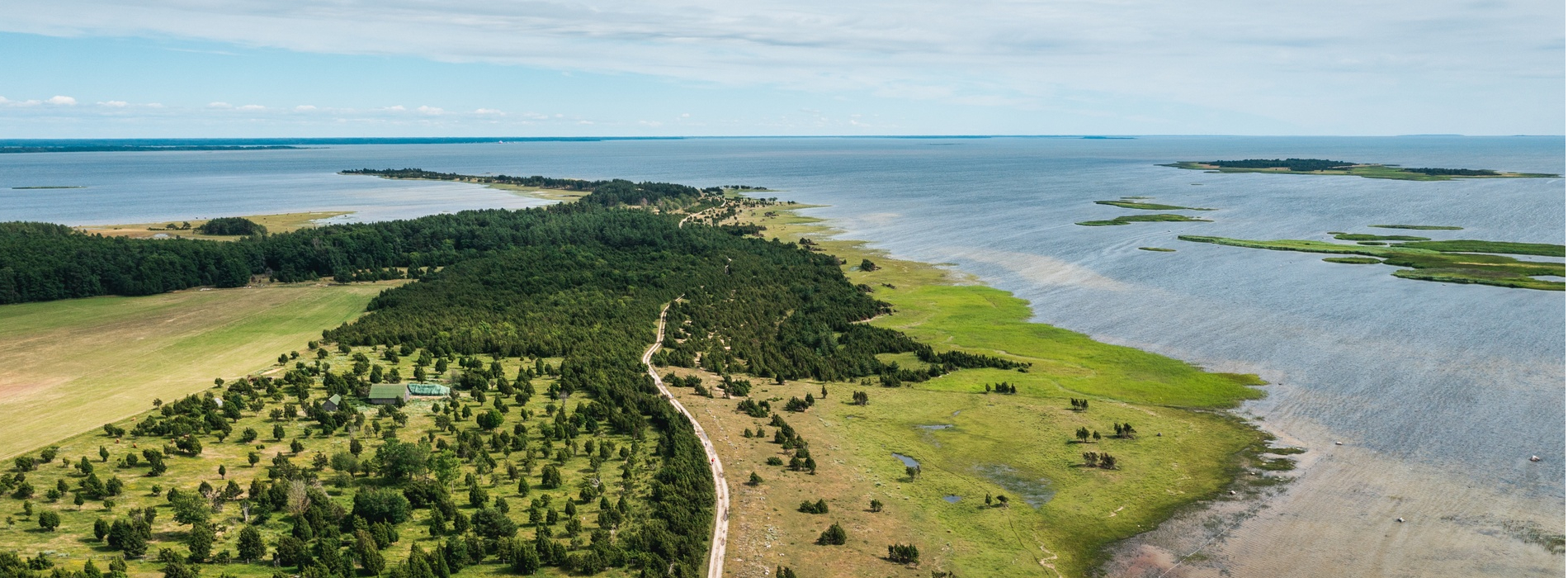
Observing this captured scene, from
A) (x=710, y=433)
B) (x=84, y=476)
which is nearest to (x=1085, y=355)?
(x=710, y=433)

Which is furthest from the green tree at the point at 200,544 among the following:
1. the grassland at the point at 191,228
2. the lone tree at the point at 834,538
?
the grassland at the point at 191,228

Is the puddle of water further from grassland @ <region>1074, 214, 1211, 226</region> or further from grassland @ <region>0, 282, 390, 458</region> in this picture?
grassland @ <region>1074, 214, 1211, 226</region>

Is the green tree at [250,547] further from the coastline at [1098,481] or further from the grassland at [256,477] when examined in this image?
the coastline at [1098,481]

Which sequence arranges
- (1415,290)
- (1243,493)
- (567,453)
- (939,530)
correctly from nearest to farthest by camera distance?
(939,530), (1243,493), (567,453), (1415,290)

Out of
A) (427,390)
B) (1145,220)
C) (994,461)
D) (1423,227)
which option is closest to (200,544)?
(427,390)

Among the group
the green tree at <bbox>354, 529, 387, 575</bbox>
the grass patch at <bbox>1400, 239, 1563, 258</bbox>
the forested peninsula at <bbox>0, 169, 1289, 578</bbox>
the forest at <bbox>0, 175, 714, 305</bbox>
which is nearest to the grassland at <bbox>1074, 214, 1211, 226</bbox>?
the grass patch at <bbox>1400, 239, 1563, 258</bbox>

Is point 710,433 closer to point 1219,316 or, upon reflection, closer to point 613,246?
point 1219,316
